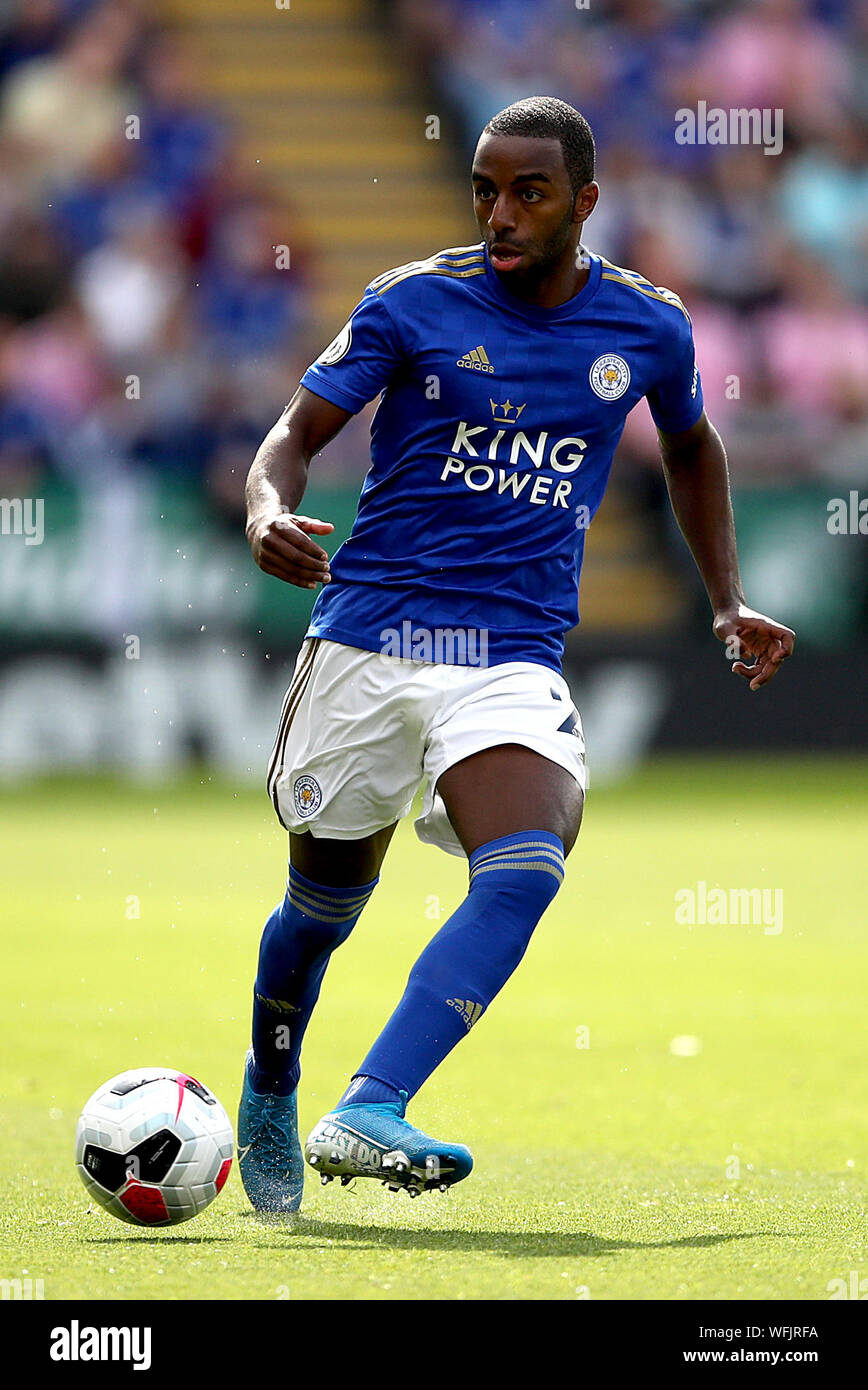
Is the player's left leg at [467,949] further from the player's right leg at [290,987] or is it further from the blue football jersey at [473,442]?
the player's right leg at [290,987]

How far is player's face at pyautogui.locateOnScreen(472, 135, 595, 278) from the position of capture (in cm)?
423

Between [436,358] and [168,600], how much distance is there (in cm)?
924

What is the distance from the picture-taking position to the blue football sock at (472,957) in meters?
3.94

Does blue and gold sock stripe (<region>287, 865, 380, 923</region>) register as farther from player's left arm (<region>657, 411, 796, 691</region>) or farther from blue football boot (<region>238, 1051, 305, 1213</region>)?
player's left arm (<region>657, 411, 796, 691</region>)

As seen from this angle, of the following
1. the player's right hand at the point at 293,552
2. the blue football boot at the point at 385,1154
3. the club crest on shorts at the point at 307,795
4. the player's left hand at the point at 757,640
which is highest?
the player's right hand at the point at 293,552

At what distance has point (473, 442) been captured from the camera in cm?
444

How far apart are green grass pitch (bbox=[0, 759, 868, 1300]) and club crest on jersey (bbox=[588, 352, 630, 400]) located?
1.71 m

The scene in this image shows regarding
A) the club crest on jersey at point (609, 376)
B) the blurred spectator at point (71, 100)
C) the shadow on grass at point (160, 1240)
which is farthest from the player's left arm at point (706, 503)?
the blurred spectator at point (71, 100)

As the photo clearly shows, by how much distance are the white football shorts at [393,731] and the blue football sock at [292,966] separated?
21 cm

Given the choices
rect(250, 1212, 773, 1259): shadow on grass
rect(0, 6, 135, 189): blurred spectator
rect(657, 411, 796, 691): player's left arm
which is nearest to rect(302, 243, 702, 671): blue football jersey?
rect(657, 411, 796, 691): player's left arm

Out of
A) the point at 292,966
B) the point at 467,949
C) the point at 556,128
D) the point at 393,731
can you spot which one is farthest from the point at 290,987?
the point at 556,128

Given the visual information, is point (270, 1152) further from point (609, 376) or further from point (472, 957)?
point (609, 376)

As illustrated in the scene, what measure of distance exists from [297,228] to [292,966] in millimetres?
12633

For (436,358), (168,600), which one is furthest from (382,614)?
(168,600)
